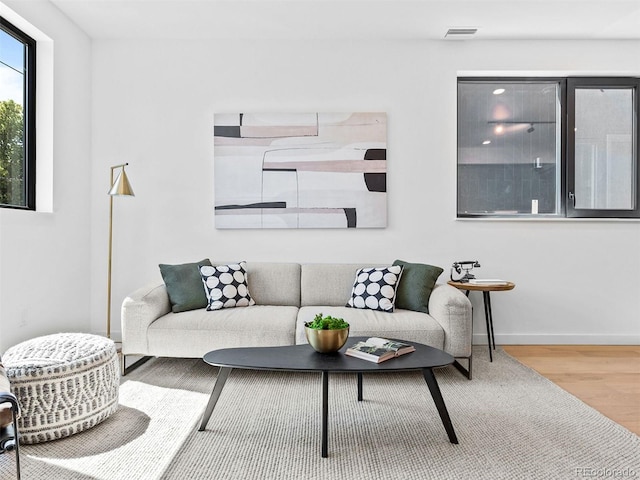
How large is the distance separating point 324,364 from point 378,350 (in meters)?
0.31

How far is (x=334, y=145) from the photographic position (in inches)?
161

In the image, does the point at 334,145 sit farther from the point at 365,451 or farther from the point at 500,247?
the point at 365,451

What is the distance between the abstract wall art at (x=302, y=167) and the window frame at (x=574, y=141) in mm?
1662

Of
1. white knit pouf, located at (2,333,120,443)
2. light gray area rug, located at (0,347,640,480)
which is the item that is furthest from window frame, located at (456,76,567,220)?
white knit pouf, located at (2,333,120,443)

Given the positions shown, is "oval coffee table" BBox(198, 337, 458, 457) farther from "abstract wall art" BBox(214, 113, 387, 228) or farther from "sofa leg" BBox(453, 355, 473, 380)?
"abstract wall art" BBox(214, 113, 387, 228)

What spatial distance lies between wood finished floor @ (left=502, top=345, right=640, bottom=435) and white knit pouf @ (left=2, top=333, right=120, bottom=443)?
106 inches

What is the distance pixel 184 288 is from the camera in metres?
3.50

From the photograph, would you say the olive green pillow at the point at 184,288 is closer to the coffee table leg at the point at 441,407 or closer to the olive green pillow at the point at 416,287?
the olive green pillow at the point at 416,287

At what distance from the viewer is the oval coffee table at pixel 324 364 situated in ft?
6.98

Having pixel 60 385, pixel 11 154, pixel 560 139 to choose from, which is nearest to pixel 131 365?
pixel 60 385

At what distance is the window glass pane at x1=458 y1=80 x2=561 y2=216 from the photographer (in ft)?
14.0

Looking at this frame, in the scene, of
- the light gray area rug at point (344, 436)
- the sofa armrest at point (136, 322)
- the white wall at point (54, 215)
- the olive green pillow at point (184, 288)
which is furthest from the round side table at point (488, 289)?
the white wall at point (54, 215)

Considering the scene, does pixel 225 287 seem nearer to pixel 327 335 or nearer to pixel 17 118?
pixel 327 335

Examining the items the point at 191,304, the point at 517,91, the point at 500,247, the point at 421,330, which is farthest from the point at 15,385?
the point at 517,91
